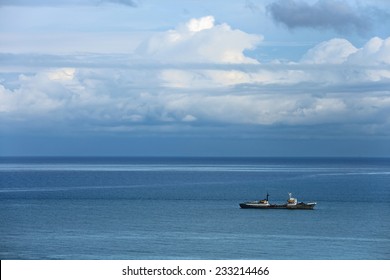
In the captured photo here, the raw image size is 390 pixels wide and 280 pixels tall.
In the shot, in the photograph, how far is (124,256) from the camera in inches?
1545

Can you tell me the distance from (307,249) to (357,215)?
62.4 feet

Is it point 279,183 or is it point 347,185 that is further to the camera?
point 279,183

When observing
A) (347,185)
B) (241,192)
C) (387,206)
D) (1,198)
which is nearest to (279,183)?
(347,185)

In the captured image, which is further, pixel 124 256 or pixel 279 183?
pixel 279 183

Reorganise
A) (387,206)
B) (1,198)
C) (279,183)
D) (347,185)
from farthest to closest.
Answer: (279,183)
(347,185)
(1,198)
(387,206)

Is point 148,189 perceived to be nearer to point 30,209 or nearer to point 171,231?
point 30,209

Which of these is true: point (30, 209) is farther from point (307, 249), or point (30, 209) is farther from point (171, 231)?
point (307, 249)

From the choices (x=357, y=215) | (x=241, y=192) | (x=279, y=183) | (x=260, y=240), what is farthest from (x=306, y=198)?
(x=260, y=240)

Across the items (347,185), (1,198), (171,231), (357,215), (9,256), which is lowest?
(9,256)

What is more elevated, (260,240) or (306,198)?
(306,198)

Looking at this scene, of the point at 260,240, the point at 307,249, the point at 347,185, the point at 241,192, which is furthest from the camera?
the point at 347,185

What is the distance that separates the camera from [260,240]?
45.7 metres

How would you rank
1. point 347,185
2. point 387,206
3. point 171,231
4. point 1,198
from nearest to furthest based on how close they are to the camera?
point 171,231, point 387,206, point 1,198, point 347,185

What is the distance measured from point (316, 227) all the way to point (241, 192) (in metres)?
32.4
